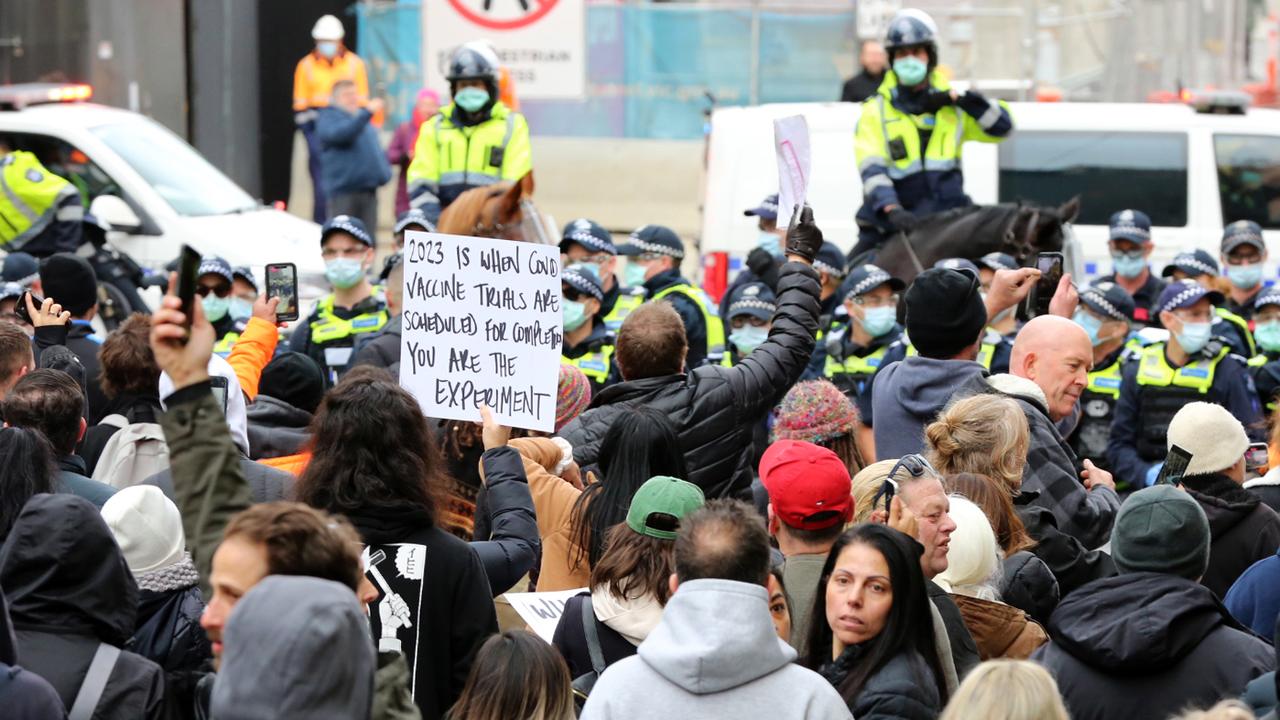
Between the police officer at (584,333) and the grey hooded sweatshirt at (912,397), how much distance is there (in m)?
2.77

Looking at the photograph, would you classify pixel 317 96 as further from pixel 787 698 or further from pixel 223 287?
pixel 787 698

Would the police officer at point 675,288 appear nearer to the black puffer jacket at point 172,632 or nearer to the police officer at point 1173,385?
the police officer at point 1173,385

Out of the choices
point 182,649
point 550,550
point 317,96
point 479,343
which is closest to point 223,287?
point 479,343

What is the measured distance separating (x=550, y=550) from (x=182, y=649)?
1320 millimetres

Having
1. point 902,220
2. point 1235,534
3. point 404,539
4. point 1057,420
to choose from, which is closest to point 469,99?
point 902,220

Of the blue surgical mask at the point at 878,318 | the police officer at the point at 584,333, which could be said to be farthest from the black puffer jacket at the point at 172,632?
the blue surgical mask at the point at 878,318

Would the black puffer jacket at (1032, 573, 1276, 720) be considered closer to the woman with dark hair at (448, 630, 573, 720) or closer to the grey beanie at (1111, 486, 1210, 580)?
the grey beanie at (1111, 486, 1210, 580)

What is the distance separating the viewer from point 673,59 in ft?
→ 63.8

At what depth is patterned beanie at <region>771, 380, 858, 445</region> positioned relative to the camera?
622 centimetres

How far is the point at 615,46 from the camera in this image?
1936 centimetres

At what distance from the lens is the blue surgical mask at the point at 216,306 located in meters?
9.58

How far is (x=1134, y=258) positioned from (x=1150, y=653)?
7.69m

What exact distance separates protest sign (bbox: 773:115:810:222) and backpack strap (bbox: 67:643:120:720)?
2.92 m

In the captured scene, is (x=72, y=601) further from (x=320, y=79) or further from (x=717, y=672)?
(x=320, y=79)
